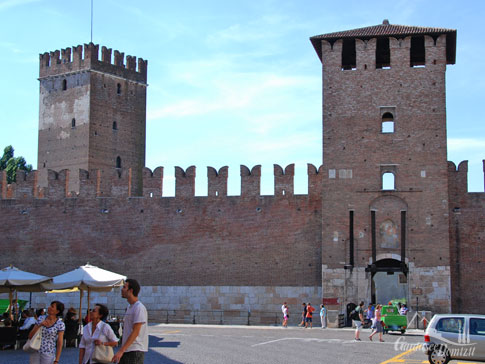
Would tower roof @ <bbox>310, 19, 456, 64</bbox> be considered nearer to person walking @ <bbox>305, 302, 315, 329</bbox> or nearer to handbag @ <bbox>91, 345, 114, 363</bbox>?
person walking @ <bbox>305, 302, 315, 329</bbox>

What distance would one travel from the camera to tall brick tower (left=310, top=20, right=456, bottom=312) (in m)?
25.2

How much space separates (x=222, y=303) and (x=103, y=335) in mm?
18684

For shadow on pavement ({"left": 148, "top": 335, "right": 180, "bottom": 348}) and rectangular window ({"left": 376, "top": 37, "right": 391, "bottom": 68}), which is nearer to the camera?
shadow on pavement ({"left": 148, "top": 335, "right": 180, "bottom": 348})

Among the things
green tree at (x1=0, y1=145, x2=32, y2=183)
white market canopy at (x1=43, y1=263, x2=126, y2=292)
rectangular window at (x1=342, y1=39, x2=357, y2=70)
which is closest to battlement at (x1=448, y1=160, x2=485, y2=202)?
rectangular window at (x1=342, y1=39, x2=357, y2=70)

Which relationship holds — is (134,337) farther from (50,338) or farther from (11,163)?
(11,163)

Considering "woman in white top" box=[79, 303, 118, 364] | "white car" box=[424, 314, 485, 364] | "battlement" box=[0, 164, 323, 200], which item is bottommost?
"white car" box=[424, 314, 485, 364]

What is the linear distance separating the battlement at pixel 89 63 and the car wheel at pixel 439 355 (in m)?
29.9

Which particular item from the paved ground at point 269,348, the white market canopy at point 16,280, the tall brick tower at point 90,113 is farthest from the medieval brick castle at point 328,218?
the white market canopy at point 16,280

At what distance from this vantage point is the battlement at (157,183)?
88.5 ft

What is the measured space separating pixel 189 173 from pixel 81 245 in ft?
16.3

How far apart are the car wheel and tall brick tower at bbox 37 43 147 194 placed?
27.4m

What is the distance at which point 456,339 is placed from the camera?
13.1 m

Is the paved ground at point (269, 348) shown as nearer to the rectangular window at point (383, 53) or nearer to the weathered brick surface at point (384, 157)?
the weathered brick surface at point (384, 157)

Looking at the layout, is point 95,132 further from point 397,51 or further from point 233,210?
point 397,51
